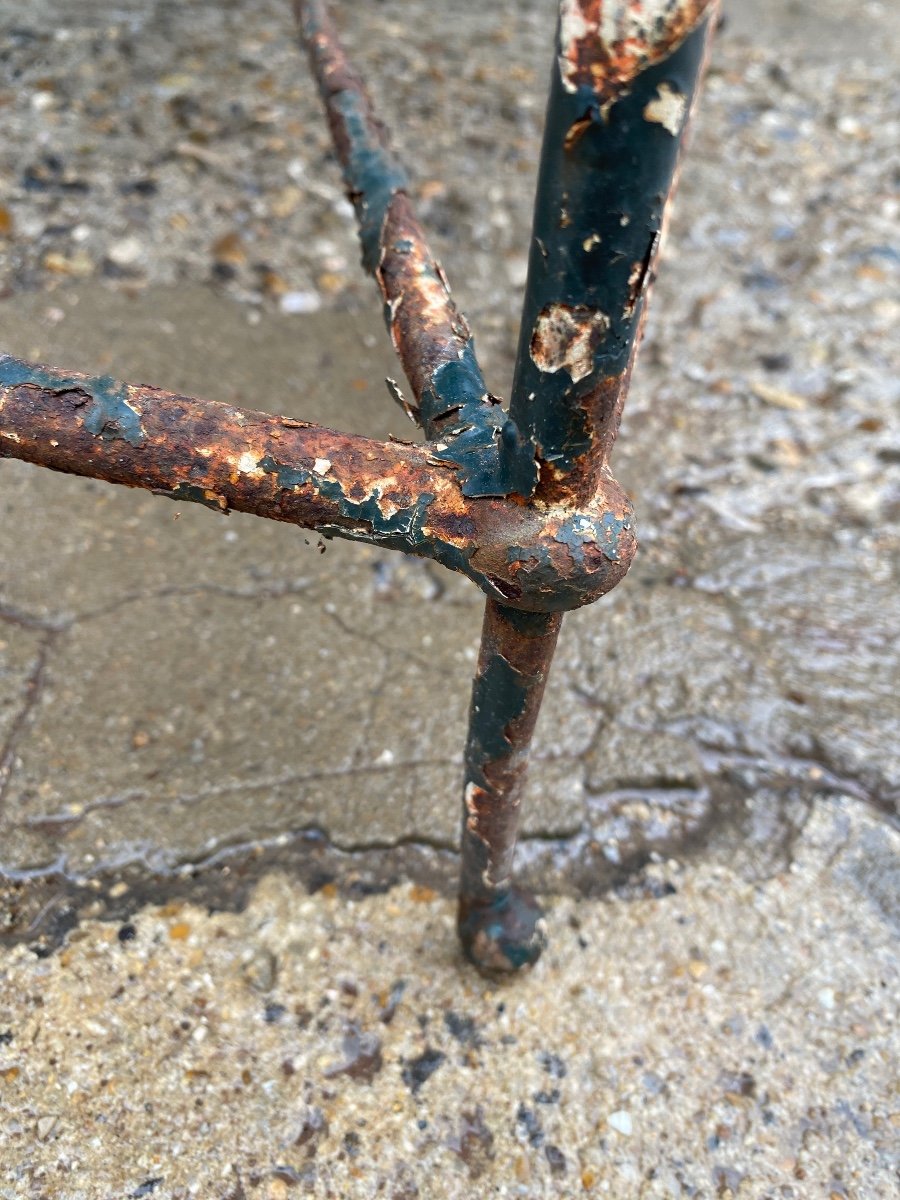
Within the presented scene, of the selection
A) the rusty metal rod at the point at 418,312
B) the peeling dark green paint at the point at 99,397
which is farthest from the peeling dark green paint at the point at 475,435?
the peeling dark green paint at the point at 99,397

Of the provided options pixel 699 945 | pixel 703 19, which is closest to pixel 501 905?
pixel 699 945

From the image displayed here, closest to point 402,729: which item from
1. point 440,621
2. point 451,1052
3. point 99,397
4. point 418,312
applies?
point 440,621

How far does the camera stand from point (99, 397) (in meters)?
0.78

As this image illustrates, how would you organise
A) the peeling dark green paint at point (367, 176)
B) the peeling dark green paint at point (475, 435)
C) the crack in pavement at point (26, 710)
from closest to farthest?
the peeling dark green paint at point (475, 435) → the peeling dark green paint at point (367, 176) → the crack in pavement at point (26, 710)

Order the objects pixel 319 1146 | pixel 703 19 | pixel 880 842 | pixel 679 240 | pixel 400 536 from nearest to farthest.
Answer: pixel 703 19, pixel 400 536, pixel 319 1146, pixel 880 842, pixel 679 240

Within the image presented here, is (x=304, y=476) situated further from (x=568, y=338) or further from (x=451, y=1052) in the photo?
(x=451, y=1052)

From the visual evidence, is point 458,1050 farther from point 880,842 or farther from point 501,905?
point 880,842

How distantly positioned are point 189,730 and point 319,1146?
634 millimetres

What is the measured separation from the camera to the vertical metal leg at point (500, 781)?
0.91 m

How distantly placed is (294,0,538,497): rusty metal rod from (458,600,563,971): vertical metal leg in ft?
0.52

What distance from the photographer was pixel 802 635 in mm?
1748

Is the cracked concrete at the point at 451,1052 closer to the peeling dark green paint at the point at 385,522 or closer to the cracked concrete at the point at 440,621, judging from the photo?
the cracked concrete at the point at 440,621

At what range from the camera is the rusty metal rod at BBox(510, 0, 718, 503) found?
1.70ft

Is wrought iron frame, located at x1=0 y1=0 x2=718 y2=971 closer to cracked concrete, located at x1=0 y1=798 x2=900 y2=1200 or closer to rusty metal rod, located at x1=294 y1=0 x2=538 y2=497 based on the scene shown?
rusty metal rod, located at x1=294 y1=0 x2=538 y2=497
